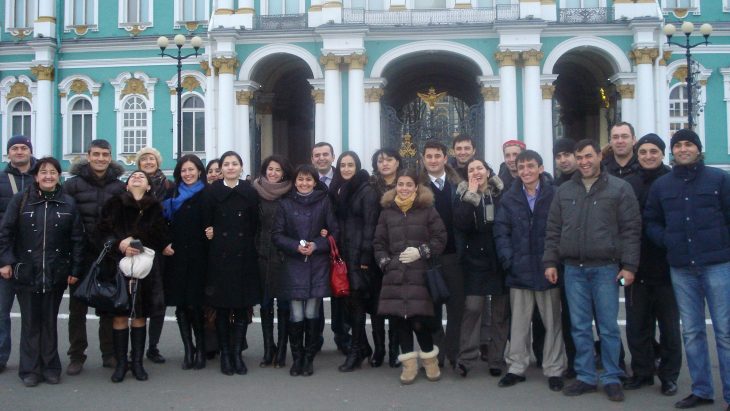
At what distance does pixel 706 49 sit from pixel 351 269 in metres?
26.6

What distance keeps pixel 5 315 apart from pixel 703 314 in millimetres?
6763

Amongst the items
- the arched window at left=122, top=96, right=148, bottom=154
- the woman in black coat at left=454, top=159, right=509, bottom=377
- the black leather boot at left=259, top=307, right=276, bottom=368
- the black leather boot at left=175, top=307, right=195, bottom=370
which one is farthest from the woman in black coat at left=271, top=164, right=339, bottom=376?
the arched window at left=122, top=96, right=148, bottom=154

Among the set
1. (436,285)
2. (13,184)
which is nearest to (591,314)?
(436,285)

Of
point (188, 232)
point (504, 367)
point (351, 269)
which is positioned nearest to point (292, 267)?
point (351, 269)

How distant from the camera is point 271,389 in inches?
280

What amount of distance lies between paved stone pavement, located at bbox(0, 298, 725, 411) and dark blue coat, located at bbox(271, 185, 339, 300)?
88 centimetres

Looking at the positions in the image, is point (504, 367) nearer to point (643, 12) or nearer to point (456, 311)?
point (456, 311)

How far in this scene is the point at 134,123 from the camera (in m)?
31.5

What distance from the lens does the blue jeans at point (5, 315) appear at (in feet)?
25.8

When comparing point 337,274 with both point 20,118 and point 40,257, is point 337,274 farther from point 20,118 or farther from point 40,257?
point 20,118

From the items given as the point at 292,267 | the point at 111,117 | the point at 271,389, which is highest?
the point at 111,117

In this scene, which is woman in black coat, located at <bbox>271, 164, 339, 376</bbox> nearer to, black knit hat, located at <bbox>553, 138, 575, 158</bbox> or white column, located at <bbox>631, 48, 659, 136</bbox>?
black knit hat, located at <bbox>553, 138, 575, 158</bbox>

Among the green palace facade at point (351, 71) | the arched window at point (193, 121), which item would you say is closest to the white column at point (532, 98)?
the green palace facade at point (351, 71)

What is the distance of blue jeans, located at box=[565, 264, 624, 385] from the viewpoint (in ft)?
22.0
